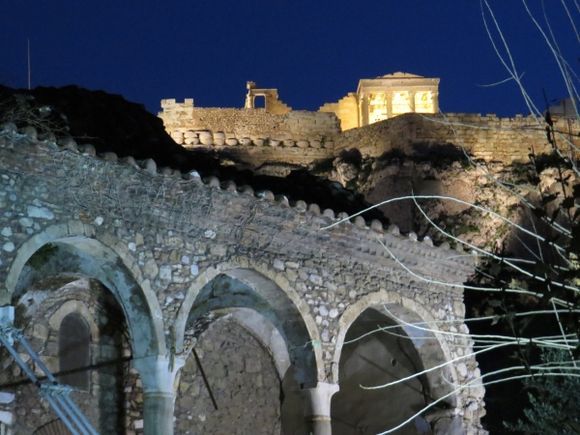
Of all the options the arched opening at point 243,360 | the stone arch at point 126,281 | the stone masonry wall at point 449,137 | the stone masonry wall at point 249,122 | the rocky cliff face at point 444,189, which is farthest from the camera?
the stone masonry wall at point 249,122

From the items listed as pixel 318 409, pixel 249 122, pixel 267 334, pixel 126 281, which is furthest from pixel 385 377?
pixel 249 122

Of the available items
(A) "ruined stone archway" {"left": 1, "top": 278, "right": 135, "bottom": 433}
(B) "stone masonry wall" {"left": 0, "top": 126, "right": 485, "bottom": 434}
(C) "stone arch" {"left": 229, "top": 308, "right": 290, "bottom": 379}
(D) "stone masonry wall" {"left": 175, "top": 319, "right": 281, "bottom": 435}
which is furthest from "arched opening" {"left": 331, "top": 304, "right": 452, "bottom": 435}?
(A) "ruined stone archway" {"left": 1, "top": 278, "right": 135, "bottom": 433}

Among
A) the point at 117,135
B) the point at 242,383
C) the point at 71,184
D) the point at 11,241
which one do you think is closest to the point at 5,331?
the point at 11,241

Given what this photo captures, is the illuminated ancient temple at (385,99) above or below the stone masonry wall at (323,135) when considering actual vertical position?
above

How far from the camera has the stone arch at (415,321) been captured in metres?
13.8

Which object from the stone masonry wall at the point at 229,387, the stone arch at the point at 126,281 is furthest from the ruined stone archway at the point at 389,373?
the stone arch at the point at 126,281

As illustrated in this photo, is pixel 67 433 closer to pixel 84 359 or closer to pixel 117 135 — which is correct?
pixel 84 359

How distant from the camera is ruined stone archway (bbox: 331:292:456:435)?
14953mm

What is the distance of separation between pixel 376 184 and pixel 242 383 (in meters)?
28.4

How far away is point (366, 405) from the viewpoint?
1590 cm

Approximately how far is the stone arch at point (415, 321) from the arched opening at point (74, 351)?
374 cm

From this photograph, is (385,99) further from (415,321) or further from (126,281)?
(126,281)

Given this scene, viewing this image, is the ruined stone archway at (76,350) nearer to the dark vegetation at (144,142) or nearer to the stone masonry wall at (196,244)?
the stone masonry wall at (196,244)

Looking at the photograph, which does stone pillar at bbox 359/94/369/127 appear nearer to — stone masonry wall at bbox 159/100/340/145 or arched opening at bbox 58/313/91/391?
stone masonry wall at bbox 159/100/340/145
